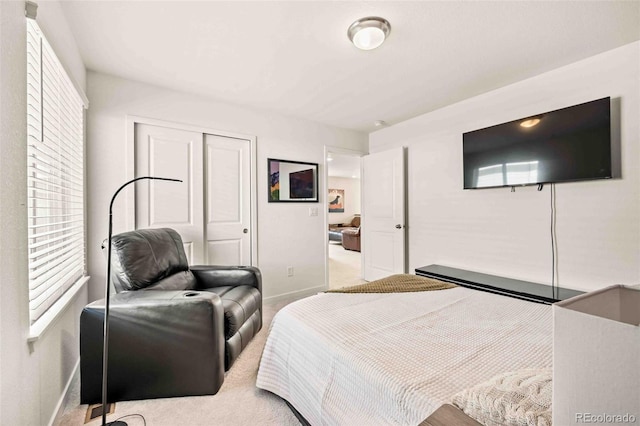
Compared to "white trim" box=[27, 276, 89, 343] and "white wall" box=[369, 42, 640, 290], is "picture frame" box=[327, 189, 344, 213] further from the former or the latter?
"white trim" box=[27, 276, 89, 343]

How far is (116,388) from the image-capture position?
1.62 meters

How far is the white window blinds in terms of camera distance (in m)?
1.29

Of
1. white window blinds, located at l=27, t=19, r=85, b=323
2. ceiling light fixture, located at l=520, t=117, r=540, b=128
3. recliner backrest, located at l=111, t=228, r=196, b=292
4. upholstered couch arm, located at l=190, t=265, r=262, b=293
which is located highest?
ceiling light fixture, located at l=520, t=117, r=540, b=128

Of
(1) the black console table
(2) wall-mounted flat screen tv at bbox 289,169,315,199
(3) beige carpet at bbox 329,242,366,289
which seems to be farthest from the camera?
(3) beige carpet at bbox 329,242,366,289

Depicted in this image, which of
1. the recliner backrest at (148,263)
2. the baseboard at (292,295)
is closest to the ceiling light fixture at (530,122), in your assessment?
the baseboard at (292,295)

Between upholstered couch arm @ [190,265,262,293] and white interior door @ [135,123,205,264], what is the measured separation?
0.51 m

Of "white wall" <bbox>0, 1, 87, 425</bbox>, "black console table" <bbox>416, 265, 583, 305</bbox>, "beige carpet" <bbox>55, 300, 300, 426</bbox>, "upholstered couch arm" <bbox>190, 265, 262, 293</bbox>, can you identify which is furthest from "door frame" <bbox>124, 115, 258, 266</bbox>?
"black console table" <bbox>416, 265, 583, 305</bbox>

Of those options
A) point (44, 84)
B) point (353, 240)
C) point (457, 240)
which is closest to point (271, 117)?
point (44, 84)

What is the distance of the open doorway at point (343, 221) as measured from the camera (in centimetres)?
456

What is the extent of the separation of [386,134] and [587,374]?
4055 millimetres

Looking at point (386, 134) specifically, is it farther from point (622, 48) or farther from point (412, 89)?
point (622, 48)

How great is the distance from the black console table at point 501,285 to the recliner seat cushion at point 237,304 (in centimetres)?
188

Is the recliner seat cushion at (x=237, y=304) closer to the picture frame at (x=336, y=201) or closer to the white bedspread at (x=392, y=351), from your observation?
the white bedspread at (x=392, y=351)

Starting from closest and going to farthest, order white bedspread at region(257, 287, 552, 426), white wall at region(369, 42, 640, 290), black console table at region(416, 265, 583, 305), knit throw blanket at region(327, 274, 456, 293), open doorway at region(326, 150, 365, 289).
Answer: white bedspread at region(257, 287, 552, 426) < knit throw blanket at region(327, 274, 456, 293) < white wall at region(369, 42, 640, 290) < black console table at region(416, 265, 583, 305) < open doorway at region(326, 150, 365, 289)
